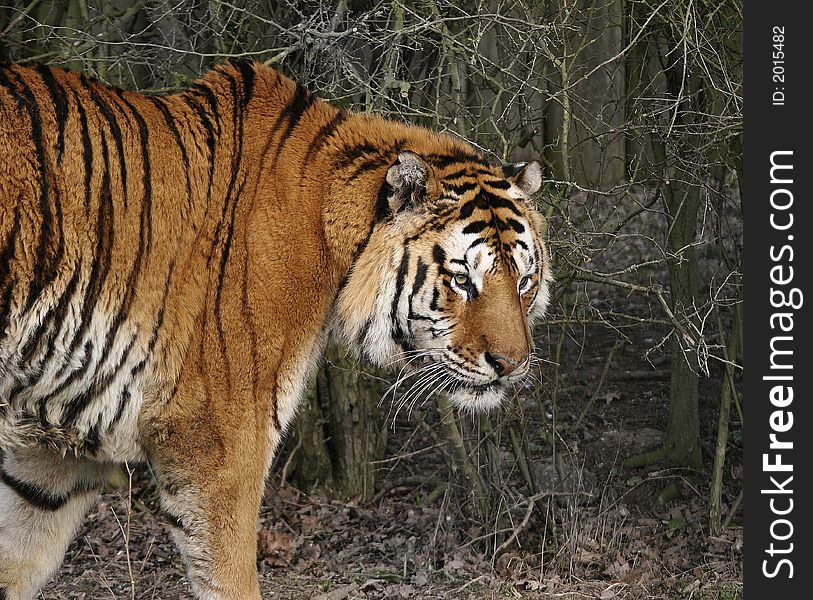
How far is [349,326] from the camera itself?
169 inches

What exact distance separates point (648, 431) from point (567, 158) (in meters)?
2.56

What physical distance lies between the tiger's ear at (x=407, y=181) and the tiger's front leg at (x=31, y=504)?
165 cm

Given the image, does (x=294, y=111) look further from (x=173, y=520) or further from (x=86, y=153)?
(x=173, y=520)

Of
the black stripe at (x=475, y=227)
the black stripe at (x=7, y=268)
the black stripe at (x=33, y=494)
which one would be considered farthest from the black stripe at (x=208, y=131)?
the black stripe at (x=33, y=494)

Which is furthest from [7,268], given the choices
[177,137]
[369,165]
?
[369,165]

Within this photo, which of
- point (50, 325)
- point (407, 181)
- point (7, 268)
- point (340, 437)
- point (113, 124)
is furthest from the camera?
point (340, 437)

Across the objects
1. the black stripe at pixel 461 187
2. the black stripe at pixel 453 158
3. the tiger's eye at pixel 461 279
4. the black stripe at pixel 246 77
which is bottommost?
the tiger's eye at pixel 461 279

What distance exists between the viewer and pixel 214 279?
3.99 meters

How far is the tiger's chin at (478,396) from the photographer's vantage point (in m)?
4.34

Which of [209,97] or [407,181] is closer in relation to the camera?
[407,181]

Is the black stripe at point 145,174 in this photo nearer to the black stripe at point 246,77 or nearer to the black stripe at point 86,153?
the black stripe at point 86,153

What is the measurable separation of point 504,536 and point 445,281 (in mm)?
2670

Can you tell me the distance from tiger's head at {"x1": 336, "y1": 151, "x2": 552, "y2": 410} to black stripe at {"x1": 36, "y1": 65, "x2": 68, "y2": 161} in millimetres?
1182

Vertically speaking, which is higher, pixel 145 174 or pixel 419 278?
pixel 145 174
